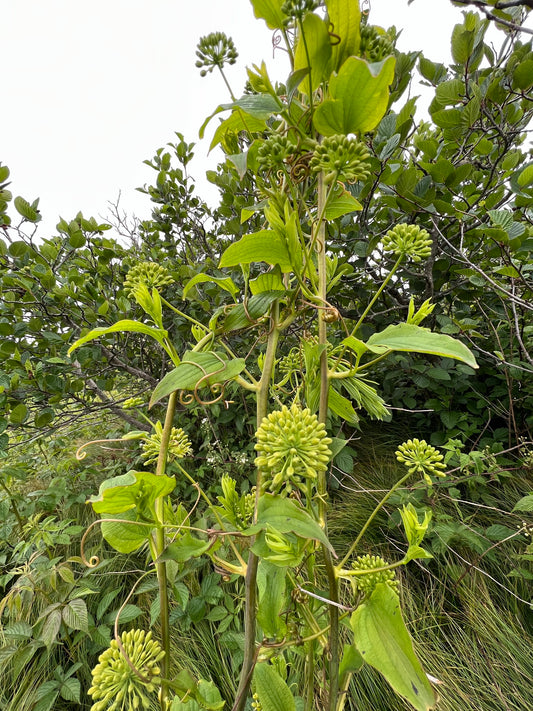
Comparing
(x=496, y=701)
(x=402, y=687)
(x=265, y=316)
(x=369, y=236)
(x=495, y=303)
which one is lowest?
(x=496, y=701)

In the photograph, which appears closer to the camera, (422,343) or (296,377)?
(422,343)

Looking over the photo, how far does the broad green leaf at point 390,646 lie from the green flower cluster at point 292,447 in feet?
0.47

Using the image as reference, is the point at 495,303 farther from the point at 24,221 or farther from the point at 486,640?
the point at 24,221

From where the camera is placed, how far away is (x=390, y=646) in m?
0.30

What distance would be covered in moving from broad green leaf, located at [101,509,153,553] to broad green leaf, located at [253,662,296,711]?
184 millimetres

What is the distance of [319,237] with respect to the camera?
15.6 inches

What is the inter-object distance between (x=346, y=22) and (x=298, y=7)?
1.9 inches

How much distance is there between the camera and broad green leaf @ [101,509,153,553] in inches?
12.7

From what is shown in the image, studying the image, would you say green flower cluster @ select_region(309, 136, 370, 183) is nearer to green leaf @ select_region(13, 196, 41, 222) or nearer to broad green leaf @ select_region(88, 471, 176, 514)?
broad green leaf @ select_region(88, 471, 176, 514)

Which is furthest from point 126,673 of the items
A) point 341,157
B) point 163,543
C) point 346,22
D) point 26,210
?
point 26,210

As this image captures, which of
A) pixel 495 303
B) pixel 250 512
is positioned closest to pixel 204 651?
pixel 250 512

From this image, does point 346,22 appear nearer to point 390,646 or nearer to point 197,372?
point 197,372

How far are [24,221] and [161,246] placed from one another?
58cm

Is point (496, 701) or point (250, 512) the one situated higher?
point (250, 512)
